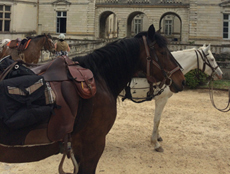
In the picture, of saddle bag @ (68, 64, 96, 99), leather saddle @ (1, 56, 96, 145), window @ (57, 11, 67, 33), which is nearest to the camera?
leather saddle @ (1, 56, 96, 145)

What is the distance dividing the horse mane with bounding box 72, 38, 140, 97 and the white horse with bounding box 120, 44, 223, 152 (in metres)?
1.81

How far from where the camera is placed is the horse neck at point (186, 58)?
4.82 metres

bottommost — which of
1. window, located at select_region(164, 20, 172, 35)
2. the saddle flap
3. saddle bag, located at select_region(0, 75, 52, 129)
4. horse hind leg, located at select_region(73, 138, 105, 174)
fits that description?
horse hind leg, located at select_region(73, 138, 105, 174)

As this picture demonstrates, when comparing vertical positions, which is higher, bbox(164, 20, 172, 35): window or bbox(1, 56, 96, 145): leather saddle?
bbox(164, 20, 172, 35): window

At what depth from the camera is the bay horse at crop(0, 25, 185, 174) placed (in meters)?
1.80

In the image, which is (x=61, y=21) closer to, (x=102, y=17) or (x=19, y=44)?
(x=102, y=17)

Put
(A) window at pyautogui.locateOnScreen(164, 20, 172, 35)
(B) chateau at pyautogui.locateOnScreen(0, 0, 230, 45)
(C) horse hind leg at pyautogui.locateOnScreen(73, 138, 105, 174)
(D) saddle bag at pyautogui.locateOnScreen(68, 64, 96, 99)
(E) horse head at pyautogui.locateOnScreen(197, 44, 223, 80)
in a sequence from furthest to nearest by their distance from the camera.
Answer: (A) window at pyautogui.locateOnScreen(164, 20, 172, 35) < (B) chateau at pyautogui.locateOnScreen(0, 0, 230, 45) < (E) horse head at pyautogui.locateOnScreen(197, 44, 223, 80) < (C) horse hind leg at pyautogui.locateOnScreen(73, 138, 105, 174) < (D) saddle bag at pyautogui.locateOnScreen(68, 64, 96, 99)

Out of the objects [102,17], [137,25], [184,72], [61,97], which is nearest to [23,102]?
[61,97]

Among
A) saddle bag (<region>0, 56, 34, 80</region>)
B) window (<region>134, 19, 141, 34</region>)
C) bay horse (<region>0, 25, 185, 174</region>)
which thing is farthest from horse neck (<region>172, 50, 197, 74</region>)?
window (<region>134, 19, 141, 34</region>)

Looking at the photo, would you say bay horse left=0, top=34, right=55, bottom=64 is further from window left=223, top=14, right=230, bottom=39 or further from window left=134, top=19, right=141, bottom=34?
window left=134, top=19, right=141, bottom=34

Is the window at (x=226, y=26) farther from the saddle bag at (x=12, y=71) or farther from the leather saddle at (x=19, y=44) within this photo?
the saddle bag at (x=12, y=71)

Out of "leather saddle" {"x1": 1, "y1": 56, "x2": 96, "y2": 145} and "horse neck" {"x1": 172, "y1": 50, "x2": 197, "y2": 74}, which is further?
"horse neck" {"x1": 172, "y1": 50, "x2": 197, "y2": 74}

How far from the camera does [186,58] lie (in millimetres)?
4871

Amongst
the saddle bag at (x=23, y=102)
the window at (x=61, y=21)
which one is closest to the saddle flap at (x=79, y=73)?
the saddle bag at (x=23, y=102)
